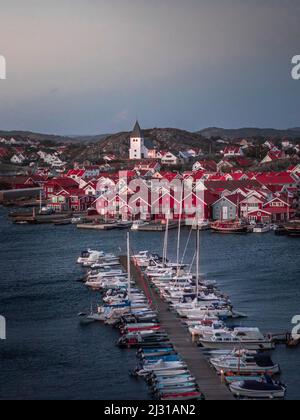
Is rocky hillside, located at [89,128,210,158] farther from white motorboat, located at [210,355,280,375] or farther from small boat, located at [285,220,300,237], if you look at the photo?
white motorboat, located at [210,355,280,375]

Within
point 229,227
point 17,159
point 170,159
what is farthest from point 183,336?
point 17,159

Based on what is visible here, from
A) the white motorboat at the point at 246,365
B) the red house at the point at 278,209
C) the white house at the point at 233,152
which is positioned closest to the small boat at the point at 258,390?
the white motorboat at the point at 246,365

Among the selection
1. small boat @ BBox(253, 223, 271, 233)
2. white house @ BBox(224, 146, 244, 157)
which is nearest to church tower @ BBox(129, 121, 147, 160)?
white house @ BBox(224, 146, 244, 157)

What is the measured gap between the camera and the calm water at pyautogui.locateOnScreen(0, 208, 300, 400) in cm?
458

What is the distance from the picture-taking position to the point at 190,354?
16.1 feet

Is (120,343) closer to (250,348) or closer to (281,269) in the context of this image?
(250,348)

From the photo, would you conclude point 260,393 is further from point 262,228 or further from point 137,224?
point 137,224

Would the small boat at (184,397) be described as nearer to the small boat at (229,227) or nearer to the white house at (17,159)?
the small boat at (229,227)

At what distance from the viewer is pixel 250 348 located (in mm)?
5035

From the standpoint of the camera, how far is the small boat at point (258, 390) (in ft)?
13.7

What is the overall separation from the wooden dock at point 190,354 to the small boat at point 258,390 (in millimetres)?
46

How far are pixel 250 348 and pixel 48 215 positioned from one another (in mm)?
9010

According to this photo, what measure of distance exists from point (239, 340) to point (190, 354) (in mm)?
376
